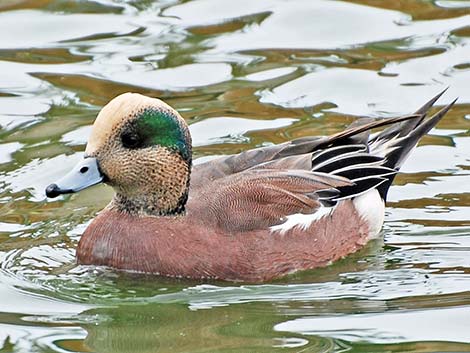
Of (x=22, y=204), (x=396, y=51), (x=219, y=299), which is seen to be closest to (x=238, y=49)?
(x=396, y=51)

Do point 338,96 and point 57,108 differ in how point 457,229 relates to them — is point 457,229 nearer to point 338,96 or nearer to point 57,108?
point 338,96

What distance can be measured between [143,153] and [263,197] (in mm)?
684

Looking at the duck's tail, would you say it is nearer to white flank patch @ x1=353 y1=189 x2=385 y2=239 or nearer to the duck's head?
white flank patch @ x1=353 y1=189 x2=385 y2=239

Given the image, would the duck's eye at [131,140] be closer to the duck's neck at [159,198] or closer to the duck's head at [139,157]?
the duck's head at [139,157]

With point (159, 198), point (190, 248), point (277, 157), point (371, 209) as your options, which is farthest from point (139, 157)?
point (371, 209)

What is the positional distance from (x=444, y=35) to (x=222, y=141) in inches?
102

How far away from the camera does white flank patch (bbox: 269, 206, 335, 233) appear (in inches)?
295

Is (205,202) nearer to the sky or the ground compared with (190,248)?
nearer to the sky

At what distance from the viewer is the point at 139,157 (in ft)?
24.2

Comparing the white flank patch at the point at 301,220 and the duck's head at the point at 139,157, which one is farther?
the white flank patch at the point at 301,220

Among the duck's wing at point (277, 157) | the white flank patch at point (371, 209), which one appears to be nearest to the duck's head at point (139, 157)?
the duck's wing at point (277, 157)

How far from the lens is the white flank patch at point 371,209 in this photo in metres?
7.99

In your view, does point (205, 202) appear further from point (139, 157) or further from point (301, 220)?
point (301, 220)

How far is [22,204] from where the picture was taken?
838 cm
